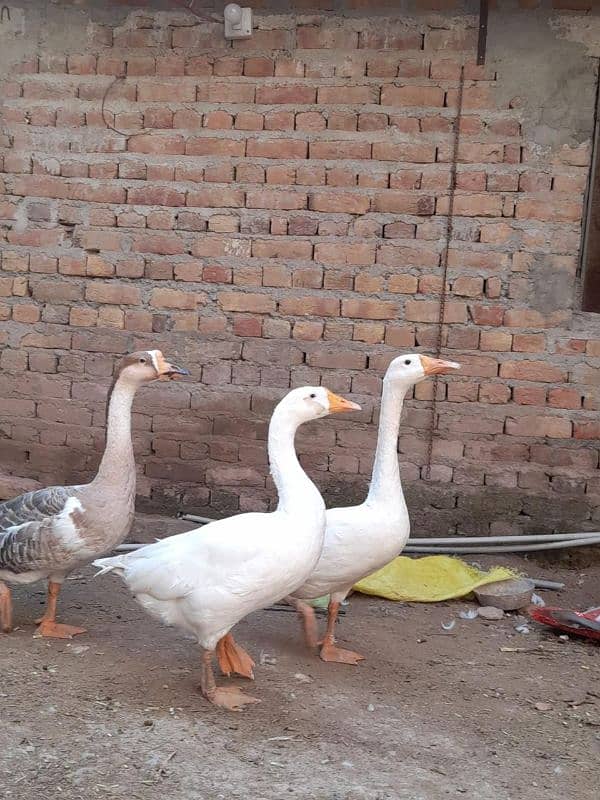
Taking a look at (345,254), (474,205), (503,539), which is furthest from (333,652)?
(474,205)

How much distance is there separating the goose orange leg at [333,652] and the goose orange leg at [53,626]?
1146mm

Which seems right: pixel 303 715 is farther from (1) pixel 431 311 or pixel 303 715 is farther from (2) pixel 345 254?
(2) pixel 345 254

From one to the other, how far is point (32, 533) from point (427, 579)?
7.40 ft

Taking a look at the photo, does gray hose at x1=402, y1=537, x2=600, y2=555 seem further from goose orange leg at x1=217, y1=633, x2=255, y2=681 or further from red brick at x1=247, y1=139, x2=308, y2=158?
red brick at x1=247, y1=139, x2=308, y2=158

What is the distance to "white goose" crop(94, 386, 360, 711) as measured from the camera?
359cm

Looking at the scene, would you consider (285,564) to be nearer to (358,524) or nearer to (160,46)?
(358,524)

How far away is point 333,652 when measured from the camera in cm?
426

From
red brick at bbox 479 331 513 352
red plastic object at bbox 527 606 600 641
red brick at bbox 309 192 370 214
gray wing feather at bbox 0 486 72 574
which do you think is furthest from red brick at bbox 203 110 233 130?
red plastic object at bbox 527 606 600 641

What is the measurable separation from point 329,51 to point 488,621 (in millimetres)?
3488

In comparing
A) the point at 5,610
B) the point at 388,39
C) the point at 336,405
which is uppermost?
the point at 388,39

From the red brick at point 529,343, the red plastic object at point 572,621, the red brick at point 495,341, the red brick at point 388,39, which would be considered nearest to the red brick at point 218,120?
the red brick at point 388,39

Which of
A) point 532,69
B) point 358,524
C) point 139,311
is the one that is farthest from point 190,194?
point 358,524

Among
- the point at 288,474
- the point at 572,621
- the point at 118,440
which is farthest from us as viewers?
the point at 572,621

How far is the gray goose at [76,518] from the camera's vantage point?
4188 mm
